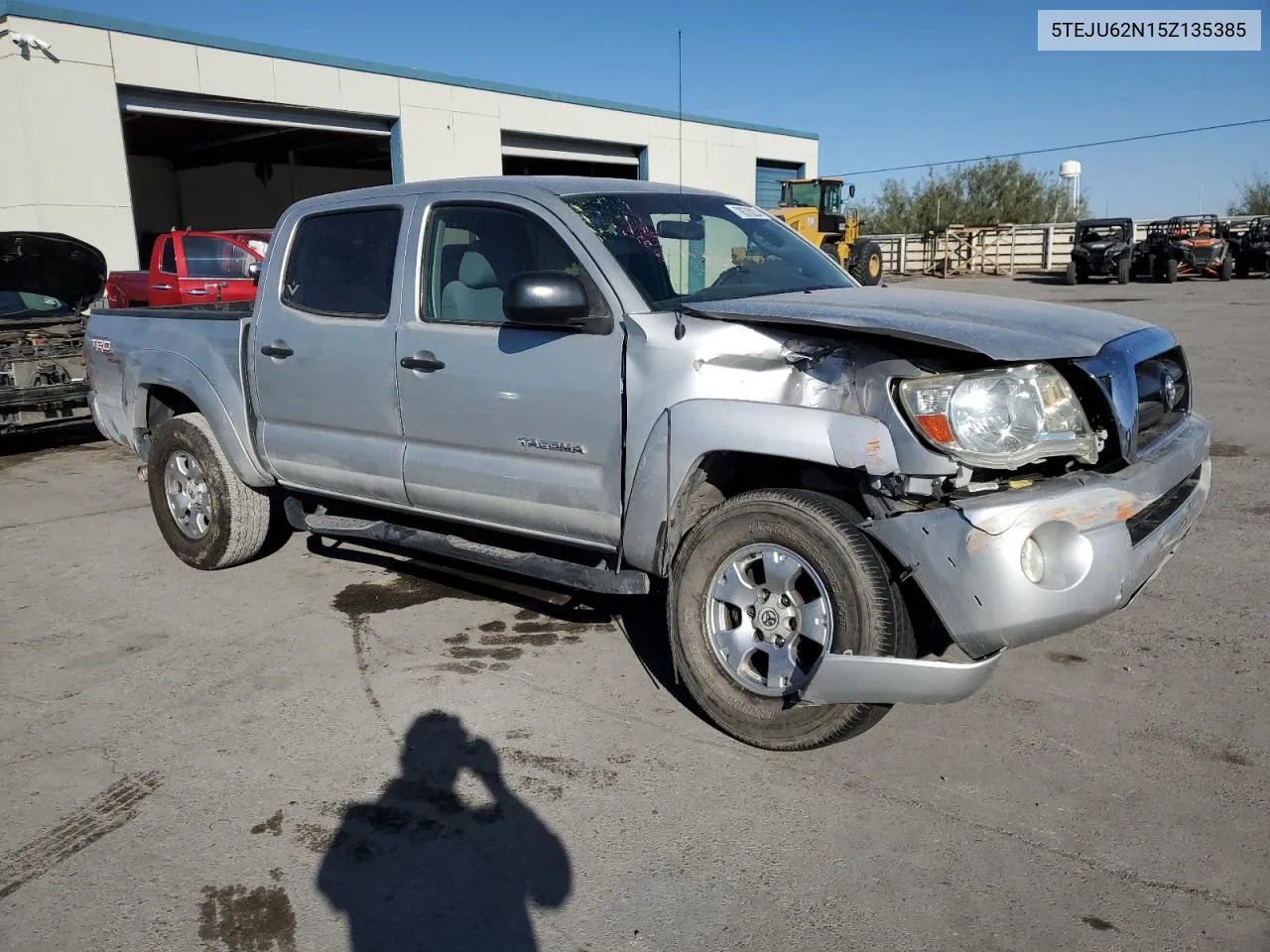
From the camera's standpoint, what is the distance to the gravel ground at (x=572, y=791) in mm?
2754

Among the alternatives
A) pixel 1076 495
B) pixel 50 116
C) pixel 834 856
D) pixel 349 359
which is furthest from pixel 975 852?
pixel 50 116

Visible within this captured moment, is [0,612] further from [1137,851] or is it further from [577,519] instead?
[1137,851]

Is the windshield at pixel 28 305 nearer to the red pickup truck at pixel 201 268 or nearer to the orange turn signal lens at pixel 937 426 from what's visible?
the red pickup truck at pixel 201 268

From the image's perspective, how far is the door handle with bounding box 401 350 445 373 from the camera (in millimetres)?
4305

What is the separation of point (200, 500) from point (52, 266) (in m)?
5.58

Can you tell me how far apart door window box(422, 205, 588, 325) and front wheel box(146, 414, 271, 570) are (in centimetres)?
188

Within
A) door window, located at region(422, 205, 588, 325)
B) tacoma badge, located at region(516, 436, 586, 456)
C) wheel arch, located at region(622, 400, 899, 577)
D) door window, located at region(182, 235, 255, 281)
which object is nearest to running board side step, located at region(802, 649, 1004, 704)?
wheel arch, located at region(622, 400, 899, 577)

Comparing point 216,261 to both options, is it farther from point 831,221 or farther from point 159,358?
point 831,221

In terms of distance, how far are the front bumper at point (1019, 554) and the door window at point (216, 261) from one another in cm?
1459

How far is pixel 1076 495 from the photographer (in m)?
3.07

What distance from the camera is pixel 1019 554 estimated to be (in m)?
3.01

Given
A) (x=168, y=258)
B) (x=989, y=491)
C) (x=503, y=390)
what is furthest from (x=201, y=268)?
(x=989, y=491)

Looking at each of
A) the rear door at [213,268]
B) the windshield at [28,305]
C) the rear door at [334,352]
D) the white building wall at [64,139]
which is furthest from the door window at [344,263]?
the white building wall at [64,139]

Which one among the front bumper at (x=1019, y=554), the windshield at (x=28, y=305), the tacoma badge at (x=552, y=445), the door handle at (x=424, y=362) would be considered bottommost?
the front bumper at (x=1019, y=554)
